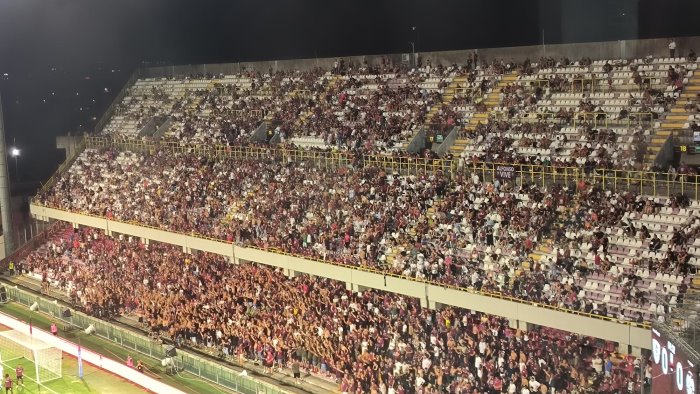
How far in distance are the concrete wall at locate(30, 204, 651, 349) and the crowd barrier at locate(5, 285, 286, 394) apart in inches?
172

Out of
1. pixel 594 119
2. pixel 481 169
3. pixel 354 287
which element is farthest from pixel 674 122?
pixel 354 287

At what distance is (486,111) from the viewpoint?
1133 inches

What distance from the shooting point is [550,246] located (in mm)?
21484

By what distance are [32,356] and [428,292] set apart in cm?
1533

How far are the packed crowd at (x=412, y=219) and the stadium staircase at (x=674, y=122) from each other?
8.56 feet

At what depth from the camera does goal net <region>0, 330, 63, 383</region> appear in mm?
26656

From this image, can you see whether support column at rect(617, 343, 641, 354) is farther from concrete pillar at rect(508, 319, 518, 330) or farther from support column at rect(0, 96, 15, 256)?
support column at rect(0, 96, 15, 256)

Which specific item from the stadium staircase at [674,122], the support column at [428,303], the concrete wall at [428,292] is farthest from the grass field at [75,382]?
the stadium staircase at [674,122]

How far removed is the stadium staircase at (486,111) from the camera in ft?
92.9

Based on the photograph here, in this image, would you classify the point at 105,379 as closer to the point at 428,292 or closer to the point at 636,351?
the point at 428,292

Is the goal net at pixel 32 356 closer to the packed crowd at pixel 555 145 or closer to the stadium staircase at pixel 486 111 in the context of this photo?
the packed crowd at pixel 555 145

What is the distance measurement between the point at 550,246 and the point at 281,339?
9394 millimetres

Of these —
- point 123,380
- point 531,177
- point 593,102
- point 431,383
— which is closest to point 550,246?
point 531,177

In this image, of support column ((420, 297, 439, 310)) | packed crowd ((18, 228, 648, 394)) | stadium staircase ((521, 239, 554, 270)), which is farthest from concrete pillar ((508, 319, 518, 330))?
support column ((420, 297, 439, 310))
